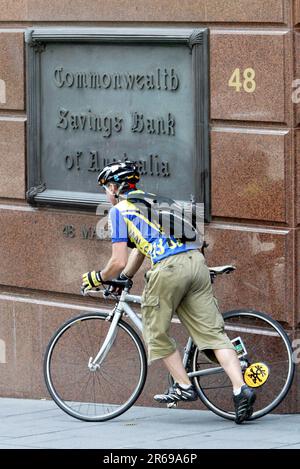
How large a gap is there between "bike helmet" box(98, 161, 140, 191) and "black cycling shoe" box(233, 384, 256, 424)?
5.21 feet

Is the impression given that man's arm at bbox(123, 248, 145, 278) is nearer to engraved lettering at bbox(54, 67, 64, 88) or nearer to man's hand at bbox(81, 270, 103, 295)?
man's hand at bbox(81, 270, 103, 295)

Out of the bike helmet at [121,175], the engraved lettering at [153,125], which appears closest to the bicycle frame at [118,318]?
Result: the bike helmet at [121,175]

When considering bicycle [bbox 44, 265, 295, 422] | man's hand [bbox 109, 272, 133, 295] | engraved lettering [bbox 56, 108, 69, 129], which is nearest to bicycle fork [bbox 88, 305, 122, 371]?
bicycle [bbox 44, 265, 295, 422]

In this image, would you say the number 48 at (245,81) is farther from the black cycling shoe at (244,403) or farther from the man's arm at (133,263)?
the black cycling shoe at (244,403)

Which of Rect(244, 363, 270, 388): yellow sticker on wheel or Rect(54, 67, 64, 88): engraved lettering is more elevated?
Rect(54, 67, 64, 88): engraved lettering

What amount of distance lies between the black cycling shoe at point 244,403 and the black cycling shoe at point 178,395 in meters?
0.32

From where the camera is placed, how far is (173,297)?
8438 millimetres

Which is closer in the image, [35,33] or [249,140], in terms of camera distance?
[249,140]

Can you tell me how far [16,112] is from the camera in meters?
10.4

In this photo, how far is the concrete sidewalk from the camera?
786cm

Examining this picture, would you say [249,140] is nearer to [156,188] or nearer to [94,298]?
[156,188]
